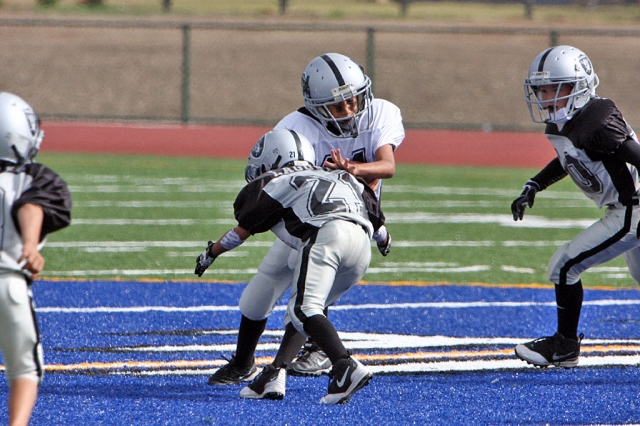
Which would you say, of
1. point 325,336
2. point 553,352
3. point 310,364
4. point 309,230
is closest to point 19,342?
point 325,336

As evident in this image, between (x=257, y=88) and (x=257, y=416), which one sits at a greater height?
(x=257, y=416)

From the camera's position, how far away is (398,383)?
4543mm

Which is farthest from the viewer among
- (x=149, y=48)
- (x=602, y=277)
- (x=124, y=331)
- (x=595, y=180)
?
(x=149, y=48)

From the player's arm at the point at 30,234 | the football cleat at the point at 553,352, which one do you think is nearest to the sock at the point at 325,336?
the player's arm at the point at 30,234

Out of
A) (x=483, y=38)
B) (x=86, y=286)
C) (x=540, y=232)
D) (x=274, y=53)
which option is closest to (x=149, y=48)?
(x=274, y=53)

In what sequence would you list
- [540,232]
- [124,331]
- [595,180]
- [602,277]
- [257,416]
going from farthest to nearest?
[540,232] < [602,277] < [124,331] < [595,180] < [257,416]

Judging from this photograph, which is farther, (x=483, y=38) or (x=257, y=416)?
(x=483, y=38)

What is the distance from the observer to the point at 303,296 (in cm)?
405

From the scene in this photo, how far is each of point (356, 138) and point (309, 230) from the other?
0.86 meters

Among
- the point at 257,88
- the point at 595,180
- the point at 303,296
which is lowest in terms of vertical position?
the point at 257,88

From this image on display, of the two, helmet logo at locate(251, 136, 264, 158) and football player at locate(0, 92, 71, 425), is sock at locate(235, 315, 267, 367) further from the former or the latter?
football player at locate(0, 92, 71, 425)

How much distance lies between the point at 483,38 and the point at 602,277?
23.4 m

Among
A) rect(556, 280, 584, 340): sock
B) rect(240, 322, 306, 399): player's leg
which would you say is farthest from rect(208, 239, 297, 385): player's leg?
rect(556, 280, 584, 340): sock

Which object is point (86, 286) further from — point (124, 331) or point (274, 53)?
point (274, 53)
